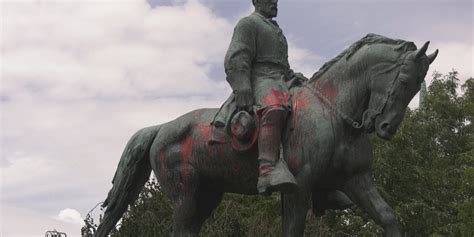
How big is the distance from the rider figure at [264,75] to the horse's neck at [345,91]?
0.39m

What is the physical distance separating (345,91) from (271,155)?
0.92 m

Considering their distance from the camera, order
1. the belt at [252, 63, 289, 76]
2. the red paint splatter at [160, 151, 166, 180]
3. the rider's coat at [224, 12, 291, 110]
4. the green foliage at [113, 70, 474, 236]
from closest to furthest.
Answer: the rider's coat at [224, 12, 291, 110] → the belt at [252, 63, 289, 76] → the red paint splatter at [160, 151, 166, 180] → the green foliage at [113, 70, 474, 236]

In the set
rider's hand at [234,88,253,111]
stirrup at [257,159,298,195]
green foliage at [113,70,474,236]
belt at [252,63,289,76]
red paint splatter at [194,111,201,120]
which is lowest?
stirrup at [257,159,298,195]

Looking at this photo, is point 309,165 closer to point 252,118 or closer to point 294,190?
point 294,190

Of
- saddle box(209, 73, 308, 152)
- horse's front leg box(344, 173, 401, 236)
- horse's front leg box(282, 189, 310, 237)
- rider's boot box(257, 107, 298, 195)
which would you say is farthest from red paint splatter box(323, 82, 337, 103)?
horse's front leg box(282, 189, 310, 237)

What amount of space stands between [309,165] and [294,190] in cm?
27

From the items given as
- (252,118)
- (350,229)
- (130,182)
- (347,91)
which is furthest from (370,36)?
(350,229)

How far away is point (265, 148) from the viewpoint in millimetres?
7055

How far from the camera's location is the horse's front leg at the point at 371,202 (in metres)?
6.89

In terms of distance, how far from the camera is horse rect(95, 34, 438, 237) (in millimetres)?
6910

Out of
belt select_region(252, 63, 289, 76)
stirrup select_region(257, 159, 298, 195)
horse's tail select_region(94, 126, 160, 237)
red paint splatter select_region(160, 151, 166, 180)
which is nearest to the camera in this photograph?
stirrup select_region(257, 159, 298, 195)

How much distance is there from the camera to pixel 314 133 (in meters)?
7.04

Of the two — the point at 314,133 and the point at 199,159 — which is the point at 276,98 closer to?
the point at 314,133

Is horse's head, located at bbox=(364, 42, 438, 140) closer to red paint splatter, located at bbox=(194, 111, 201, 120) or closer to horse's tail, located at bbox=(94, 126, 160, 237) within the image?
red paint splatter, located at bbox=(194, 111, 201, 120)
